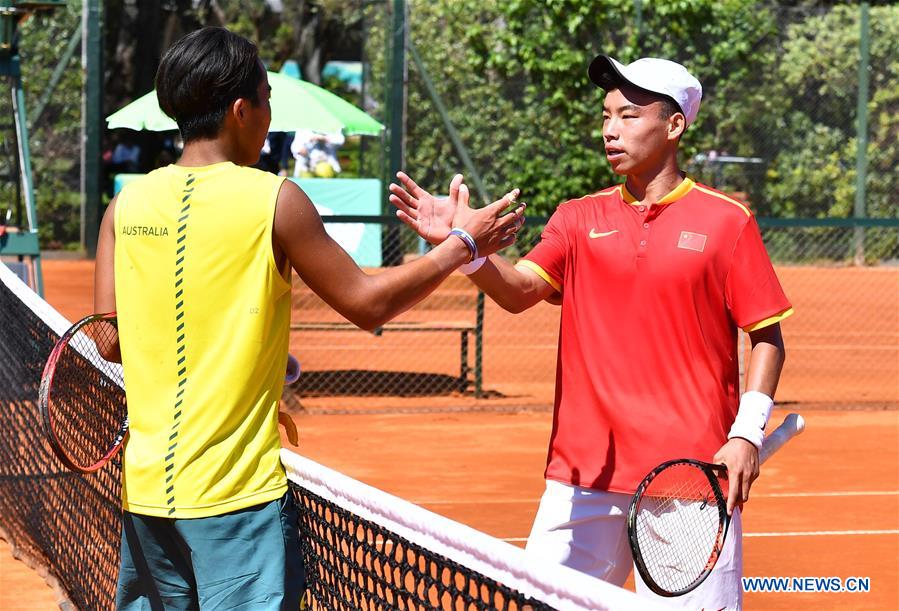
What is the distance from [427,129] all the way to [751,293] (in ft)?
47.9

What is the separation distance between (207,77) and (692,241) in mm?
1342

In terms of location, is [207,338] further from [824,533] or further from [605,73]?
[824,533]

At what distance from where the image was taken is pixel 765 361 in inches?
130

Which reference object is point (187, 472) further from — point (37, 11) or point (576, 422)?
point (37, 11)

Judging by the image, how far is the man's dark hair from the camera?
262cm

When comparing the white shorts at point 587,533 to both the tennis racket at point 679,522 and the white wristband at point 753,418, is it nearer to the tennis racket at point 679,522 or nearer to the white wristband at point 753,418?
the tennis racket at point 679,522

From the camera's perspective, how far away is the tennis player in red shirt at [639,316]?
334 centimetres

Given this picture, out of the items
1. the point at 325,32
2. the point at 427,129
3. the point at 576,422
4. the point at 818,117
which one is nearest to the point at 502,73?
the point at 427,129

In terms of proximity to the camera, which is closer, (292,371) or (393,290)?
(393,290)

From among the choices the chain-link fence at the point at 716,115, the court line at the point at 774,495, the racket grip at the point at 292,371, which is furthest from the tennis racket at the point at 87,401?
the chain-link fence at the point at 716,115

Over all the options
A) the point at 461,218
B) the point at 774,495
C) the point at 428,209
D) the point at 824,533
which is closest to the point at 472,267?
the point at 428,209

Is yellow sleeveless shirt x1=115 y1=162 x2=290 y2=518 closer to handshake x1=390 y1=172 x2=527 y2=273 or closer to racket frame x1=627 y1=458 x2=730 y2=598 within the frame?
handshake x1=390 y1=172 x2=527 y2=273

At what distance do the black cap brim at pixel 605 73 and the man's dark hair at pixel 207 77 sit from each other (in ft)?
3.73

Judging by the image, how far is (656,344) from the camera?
3422 mm
